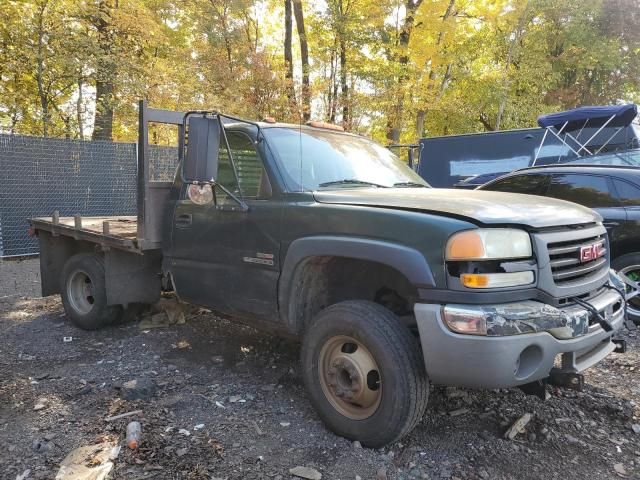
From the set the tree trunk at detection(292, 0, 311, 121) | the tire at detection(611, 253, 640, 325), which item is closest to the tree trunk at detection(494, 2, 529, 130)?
the tree trunk at detection(292, 0, 311, 121)

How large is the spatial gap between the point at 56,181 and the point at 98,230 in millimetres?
6108

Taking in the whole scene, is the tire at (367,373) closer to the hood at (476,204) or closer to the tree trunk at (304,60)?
the hood at (476,204)

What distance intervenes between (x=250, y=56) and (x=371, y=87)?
12.9 ft

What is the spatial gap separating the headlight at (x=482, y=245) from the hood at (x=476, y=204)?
0.22 ft

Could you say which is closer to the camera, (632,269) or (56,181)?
(632,269)

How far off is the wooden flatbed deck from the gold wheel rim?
2271 millimetres

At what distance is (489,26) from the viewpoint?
17531 mm

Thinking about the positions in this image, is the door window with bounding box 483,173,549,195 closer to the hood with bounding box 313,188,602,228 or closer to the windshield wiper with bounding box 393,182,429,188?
the windshield wiper with bounding box 393,182,429,188

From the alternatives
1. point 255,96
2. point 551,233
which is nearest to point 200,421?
point 551,233

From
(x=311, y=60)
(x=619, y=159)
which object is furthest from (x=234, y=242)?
(x=311, y=60)

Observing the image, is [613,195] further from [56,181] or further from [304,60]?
[304,60]

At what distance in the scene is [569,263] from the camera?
293 centimetres

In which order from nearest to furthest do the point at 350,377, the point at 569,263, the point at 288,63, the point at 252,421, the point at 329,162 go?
the point at 569,263 → the point at 350,377 → the point at 252,421 → the point at 329,162 → the point at 288,63

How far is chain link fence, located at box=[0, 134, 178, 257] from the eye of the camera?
382 inches
